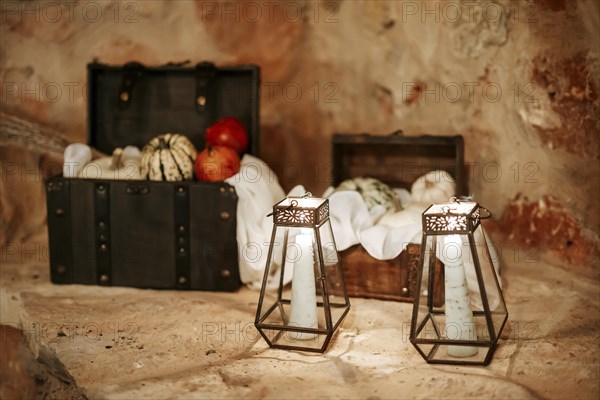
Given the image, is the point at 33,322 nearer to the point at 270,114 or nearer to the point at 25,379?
the point at 25,379

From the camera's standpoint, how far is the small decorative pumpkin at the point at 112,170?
3631mm

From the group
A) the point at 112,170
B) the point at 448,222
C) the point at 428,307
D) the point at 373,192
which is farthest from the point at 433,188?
the point at 112,170

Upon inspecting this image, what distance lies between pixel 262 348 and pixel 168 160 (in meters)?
1.01

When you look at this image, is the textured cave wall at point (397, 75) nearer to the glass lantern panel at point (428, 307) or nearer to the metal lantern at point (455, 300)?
the glass lantern panel at point (428, 307)

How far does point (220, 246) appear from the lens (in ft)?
11.6

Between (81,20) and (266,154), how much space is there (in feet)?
3.99

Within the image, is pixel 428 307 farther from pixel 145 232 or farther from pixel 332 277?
pixel 145 232

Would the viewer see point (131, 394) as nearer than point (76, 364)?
Yes

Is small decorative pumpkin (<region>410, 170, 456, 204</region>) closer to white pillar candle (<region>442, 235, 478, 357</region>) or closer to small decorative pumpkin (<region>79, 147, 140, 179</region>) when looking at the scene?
white pillar candle (<region>442, 235, 478, 357</region>)

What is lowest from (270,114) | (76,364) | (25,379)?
(25,379)

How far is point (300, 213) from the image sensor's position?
286cm

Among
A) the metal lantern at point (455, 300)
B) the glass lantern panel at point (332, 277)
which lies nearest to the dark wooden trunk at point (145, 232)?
the glass lantern panel at point (332, 277)

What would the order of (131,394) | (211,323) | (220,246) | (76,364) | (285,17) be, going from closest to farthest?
(131,394)
(76,364)
(211,323)
(220,246)
(285,17)

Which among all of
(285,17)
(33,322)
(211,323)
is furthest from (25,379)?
(285,17)
